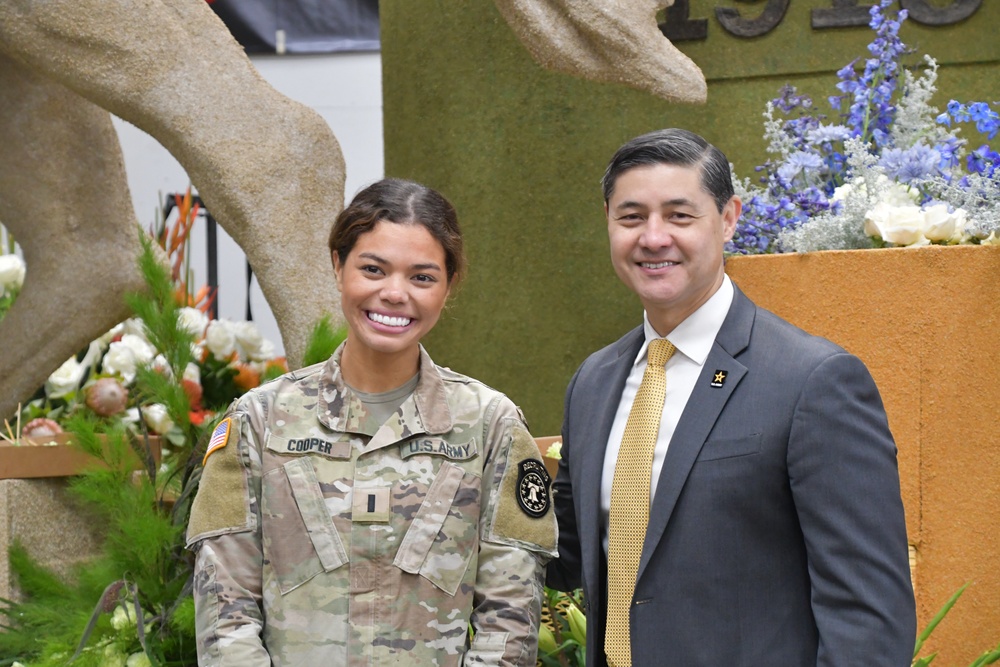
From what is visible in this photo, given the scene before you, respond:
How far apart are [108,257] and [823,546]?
2.16 metres

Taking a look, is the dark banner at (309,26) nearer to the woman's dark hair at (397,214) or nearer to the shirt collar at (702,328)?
the woman's dark hair at (397,214)

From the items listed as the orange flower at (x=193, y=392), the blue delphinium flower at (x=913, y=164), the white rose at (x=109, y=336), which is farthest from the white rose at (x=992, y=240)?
the white rose at (x=109, y=336)

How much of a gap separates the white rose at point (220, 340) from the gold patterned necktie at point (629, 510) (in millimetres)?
1860

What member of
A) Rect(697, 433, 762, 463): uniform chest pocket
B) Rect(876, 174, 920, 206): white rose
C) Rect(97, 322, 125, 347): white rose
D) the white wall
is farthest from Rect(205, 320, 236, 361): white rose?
the white wall

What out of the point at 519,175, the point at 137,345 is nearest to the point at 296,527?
the point at 137,345

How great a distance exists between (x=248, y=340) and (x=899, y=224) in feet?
6.00

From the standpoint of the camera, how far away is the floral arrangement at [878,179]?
246cm

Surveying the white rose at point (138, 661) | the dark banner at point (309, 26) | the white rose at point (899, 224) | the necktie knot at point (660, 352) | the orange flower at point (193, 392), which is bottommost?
the white rose at point (138, 661)

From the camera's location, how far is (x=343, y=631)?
168cm

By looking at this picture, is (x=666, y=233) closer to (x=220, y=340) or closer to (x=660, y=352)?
(x=660, y=352)

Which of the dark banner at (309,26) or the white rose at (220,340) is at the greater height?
the dark banner at (309,26)

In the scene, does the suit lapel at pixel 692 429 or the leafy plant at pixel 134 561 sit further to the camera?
the leafy plant at pixel 134 561

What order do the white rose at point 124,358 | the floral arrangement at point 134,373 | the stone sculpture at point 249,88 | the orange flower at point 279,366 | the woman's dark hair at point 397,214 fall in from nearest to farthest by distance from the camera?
the woman's dark hair at point 397,214 < the stone sculpture at point 249,88 < the orange flower at point 279,366 < the floral arrangement at point 134,373 < the white rose at point 124,358

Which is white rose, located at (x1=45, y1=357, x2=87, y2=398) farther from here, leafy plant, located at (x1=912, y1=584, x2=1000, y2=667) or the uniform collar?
leafy plant, located at (x1=912, y1=584, x2=1000, y2=667)
